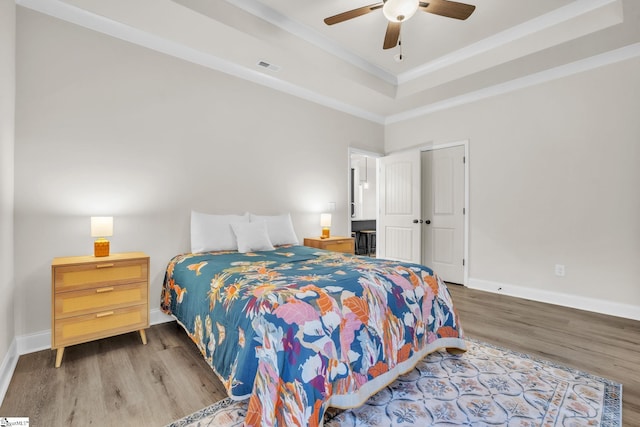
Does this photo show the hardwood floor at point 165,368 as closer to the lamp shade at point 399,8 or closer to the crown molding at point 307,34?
the lamp shade at point 399,8

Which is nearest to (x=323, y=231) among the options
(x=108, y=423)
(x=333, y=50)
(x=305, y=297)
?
(x=333, y=50)

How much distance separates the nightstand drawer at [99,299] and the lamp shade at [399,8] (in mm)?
2928

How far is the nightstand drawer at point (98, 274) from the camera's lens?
7.32ft

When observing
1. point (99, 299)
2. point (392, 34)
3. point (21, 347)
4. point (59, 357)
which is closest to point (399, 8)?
point (392, 34)

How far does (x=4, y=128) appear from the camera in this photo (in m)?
2.05

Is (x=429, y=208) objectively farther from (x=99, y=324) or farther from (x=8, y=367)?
(x=8, y=367)

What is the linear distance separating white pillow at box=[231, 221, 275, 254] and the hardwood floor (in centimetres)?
99

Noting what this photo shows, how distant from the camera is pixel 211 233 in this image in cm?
319

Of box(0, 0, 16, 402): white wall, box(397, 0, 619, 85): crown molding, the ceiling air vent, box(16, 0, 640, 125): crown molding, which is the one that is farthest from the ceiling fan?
box(0, 0, 16, 402): white wall

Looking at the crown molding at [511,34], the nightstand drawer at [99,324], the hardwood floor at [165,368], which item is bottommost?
the hardwood floor at [165,368]

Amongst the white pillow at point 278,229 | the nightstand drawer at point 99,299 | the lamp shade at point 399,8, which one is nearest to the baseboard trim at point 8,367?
the nightstand drawer at point 99,299

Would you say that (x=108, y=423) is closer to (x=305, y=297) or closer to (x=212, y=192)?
(x=305, y=297)

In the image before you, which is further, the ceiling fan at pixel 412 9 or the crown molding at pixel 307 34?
the crown molding at pixel 307 34

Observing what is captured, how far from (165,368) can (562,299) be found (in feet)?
13.8
